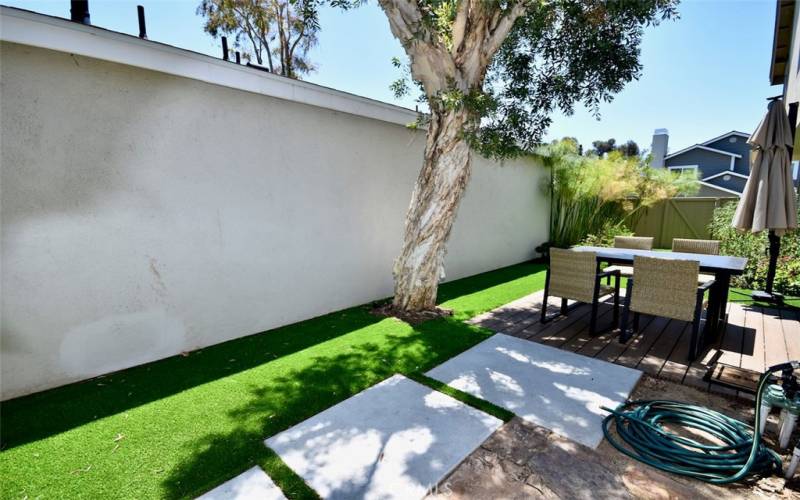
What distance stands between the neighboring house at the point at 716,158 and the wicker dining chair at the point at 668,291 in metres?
20.1

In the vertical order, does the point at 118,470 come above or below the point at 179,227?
below

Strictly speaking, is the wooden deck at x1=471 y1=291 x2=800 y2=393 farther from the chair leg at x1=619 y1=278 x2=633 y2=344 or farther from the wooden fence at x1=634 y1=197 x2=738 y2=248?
the wooden fence at x1=634 y1=197 x2=738 y2=248

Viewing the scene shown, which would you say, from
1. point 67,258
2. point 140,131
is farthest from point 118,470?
point 140,131

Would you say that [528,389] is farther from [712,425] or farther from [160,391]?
[160,391]

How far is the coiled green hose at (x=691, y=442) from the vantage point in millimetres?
1900

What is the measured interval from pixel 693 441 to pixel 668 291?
1.68 metres

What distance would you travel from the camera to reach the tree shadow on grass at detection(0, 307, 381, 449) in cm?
242

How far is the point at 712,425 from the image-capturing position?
2.27 m

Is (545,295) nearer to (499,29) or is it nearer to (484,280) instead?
(484,280)

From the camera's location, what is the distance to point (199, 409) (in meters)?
2.55

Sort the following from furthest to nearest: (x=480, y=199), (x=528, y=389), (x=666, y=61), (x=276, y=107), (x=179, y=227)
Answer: (x=480, y=199), (x=666, y=61), (x=276, y=107), (x=179, y=227), (x=528, y=389)

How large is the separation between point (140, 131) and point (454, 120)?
3189 mm

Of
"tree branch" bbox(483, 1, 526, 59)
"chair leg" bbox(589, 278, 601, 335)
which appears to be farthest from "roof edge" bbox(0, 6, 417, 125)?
"chair leg" bbox(589, 278, 601, 335)

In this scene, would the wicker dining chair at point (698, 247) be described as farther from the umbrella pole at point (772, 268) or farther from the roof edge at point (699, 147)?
the roof edge at point (699, 147)
